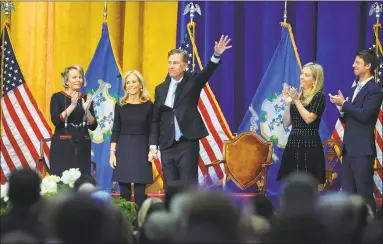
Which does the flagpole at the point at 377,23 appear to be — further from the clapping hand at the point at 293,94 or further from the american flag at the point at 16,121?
the american flag at the point at 16,121

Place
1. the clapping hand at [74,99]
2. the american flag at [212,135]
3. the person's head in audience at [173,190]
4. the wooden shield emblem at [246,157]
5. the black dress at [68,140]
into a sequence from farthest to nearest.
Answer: the american flag at [212,135]
the wooden shield emblem at [246,157]
the black dress at [68,140]
the clapping hand at [74,99]
the person's head in audience at [173,190]

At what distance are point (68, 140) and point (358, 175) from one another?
253 cm

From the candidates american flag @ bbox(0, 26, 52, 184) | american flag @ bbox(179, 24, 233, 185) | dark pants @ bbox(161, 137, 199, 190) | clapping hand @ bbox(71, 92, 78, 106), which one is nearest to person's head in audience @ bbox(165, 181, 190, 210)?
dark pants @ bbox(161, 137, 199, 190)

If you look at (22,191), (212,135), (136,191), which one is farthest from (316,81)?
(22,191)

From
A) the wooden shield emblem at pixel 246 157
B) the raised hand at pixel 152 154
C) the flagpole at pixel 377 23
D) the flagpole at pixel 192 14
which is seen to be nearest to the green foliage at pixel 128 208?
the raised hand at pixel 152 154

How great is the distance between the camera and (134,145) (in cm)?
607


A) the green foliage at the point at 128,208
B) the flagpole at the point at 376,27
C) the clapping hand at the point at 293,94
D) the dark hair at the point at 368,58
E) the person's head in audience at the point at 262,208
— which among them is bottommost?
the green foliage at the point at 128,208

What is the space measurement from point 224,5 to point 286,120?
2.44 meters

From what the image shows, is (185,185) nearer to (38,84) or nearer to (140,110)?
(140,110)

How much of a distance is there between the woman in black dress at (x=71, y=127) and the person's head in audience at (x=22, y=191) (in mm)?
3540

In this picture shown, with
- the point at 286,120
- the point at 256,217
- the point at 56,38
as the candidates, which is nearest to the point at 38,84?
the point at 56,38

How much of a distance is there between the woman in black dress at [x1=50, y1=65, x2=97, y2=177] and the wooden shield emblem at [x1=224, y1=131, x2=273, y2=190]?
158 cm

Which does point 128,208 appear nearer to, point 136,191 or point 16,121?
point 136,191

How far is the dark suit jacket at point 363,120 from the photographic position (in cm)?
590
